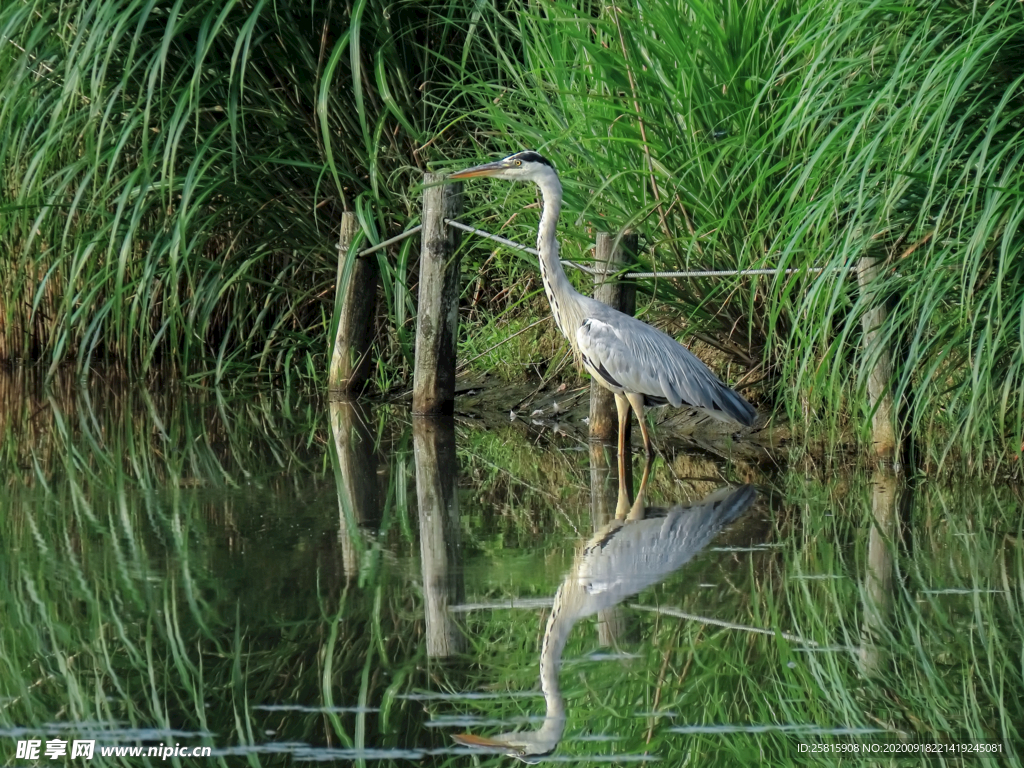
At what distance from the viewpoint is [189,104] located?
762 centimetres

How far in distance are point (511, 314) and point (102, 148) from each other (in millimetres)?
2574

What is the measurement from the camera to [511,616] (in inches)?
138

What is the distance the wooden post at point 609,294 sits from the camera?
249 inches

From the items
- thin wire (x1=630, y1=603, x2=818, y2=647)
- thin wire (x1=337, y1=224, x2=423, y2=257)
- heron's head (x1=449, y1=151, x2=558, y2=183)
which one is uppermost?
heron's head (x1=449, y1=151, x2=558, y2=183)

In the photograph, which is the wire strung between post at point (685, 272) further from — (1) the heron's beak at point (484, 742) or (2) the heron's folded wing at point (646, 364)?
(1) the heron's beak at point (484, 742)

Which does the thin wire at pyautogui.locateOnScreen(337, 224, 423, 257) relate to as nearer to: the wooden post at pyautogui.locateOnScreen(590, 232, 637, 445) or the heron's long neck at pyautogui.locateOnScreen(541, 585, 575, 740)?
the wooden post at pyautogui.locateOnScreen(590, 232, 637, 445)

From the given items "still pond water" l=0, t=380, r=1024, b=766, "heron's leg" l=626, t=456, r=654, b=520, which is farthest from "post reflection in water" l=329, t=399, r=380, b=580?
"heron's leg" l=626, t=456, r=654, b=520

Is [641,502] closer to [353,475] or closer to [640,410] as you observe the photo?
[640,410]

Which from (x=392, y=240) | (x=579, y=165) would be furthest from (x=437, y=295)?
(x=579, y=165)

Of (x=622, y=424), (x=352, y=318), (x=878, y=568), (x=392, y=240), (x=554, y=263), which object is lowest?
(x=878, y=568)

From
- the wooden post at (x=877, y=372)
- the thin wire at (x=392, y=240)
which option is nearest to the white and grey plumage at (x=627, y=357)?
the wooden post at (x=877, y=372)

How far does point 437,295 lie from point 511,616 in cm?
405

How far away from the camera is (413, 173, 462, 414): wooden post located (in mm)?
7371

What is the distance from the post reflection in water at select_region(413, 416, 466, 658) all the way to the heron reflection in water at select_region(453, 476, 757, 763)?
9.8 inches
